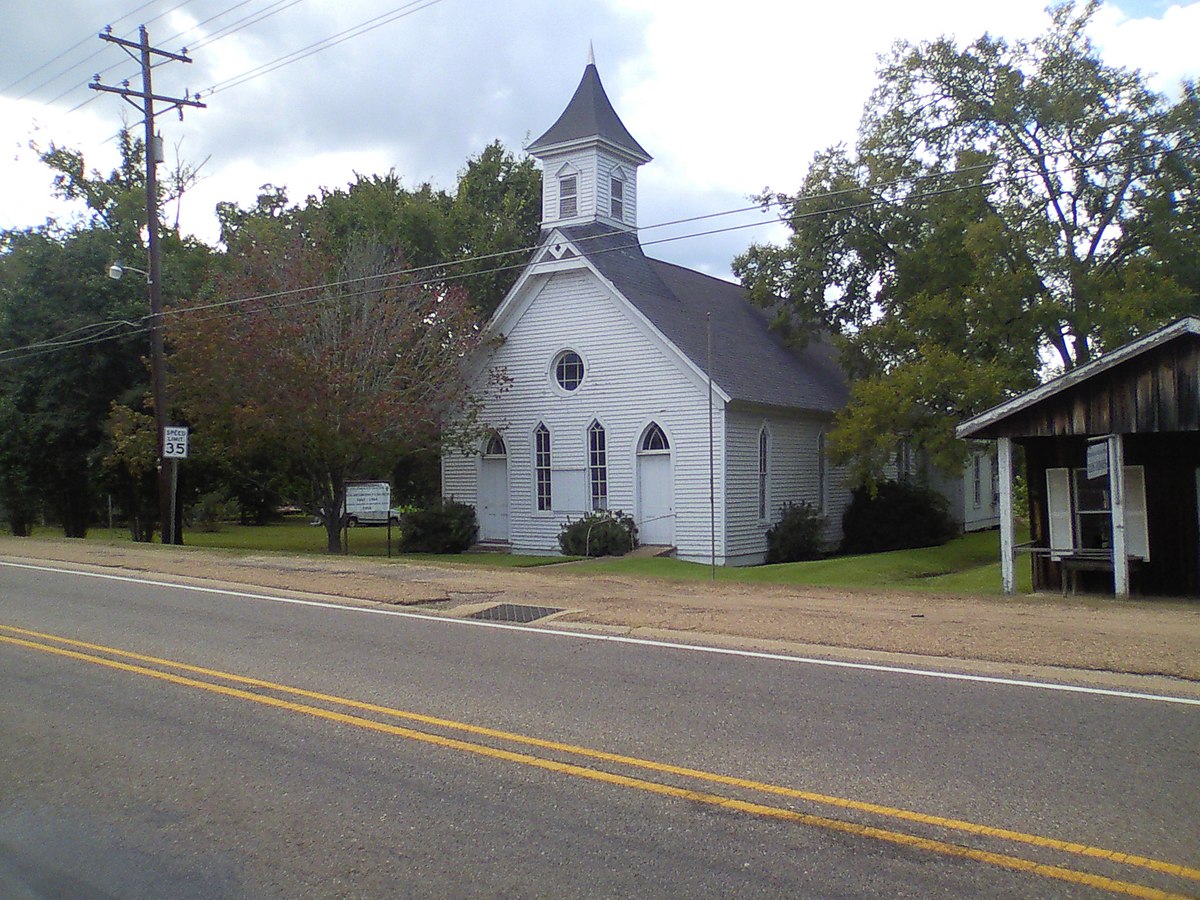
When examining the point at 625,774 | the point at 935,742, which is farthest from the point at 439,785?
the point at 935,742

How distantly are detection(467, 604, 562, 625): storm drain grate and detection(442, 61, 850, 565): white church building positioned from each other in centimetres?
1049

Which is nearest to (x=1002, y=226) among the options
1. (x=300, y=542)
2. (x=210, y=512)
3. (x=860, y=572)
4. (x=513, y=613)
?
(x=860, y=572)

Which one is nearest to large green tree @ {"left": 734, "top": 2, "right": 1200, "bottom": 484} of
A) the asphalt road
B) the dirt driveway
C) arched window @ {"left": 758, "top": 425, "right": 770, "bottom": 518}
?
arched window @ {"left": 758, "top": 425, "right": 770, "bottom": 518}

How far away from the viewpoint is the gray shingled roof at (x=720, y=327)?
25.3m

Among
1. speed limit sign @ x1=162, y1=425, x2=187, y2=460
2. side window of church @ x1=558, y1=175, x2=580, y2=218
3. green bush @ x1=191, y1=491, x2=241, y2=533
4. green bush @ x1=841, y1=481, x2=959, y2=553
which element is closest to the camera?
speed limit sign @ x1=162, y1=425, x2=187, y2=460

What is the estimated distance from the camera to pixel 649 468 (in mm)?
25594

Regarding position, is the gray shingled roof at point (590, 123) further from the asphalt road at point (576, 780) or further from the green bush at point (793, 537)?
the asphalt road at point (576, 780)

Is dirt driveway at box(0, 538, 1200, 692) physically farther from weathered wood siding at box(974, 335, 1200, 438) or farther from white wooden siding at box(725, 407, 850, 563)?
white wooden siding at box(725, 407, 850, 563)

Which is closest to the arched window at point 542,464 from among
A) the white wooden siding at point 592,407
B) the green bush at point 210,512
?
the white wooden siding at point 592,407

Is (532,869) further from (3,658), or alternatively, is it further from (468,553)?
(468,553)

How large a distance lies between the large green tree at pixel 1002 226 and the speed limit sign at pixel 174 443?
15307 mm

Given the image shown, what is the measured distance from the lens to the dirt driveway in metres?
9.91

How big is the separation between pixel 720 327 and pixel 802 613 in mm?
16516

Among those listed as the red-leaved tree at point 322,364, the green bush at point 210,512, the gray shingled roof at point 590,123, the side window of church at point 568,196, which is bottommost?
the green bush at point 210,512
